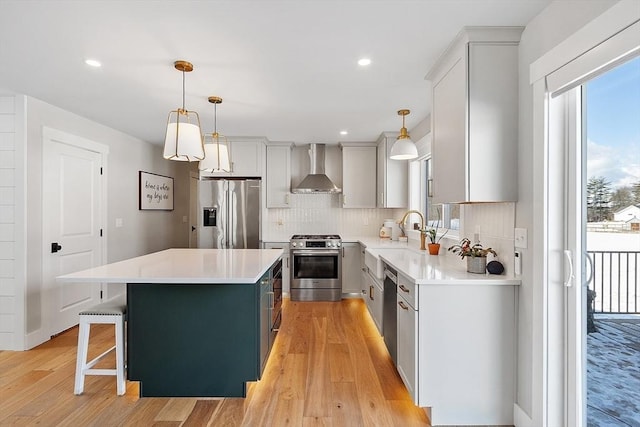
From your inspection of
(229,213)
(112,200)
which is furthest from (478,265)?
(112,200)

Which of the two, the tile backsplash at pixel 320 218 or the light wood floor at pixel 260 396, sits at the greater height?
the tile backsplash at pixel 320 218

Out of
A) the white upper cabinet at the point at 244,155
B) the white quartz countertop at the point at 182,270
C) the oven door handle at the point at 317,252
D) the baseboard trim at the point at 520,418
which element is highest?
the white upper cabinet at the point at 244,155

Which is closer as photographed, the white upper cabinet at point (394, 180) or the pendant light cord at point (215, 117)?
the pendant light cord at point (215, 117)

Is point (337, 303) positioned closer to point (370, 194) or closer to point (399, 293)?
point (370, 194)

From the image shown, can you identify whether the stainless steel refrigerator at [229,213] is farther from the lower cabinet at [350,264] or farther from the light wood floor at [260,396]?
the light wood floor at [260,396]

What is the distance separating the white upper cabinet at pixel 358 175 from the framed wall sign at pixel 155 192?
2.99 meters

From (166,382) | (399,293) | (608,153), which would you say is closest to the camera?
(608,153)

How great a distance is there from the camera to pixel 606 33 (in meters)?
1.39

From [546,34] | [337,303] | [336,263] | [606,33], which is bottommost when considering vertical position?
[337,303]

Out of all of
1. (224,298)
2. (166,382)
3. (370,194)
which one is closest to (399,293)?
(224,298)

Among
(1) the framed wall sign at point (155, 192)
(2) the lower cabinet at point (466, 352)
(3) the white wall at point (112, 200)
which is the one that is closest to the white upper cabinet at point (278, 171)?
(3) the white wall at point (112, 200)

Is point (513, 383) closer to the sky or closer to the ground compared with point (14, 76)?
closer to the ground

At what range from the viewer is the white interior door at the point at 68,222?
3.37m

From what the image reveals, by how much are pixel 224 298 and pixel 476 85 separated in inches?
81.5
